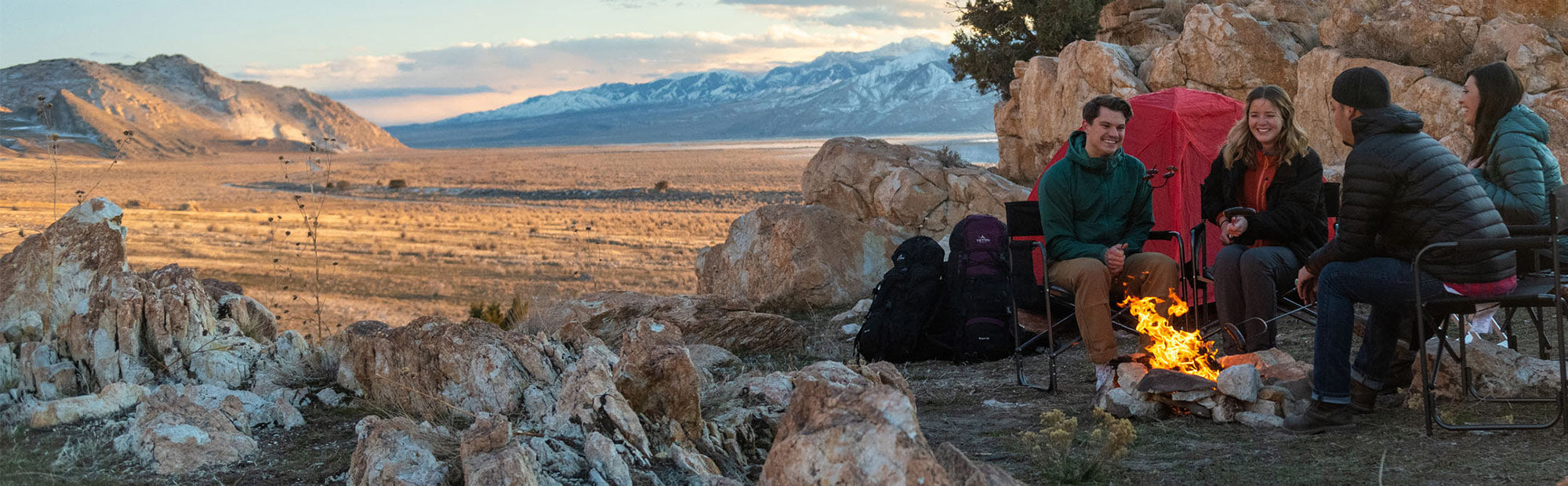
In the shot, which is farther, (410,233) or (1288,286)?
(410,233)

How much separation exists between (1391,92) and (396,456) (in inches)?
347

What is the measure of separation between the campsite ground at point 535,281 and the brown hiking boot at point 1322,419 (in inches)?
1.7

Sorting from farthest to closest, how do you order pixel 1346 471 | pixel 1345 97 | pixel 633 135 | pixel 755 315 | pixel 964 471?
pixel 633 135
pixel 755 315
pixel 1345 97
pixel 1346 471
pixel 964 471

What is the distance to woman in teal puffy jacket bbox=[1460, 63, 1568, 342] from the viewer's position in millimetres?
4078

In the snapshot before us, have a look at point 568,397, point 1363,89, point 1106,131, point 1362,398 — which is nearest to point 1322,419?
point 1362,398

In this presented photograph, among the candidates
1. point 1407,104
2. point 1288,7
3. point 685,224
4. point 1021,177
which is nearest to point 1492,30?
point 1407,104

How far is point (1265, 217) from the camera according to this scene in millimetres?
4766

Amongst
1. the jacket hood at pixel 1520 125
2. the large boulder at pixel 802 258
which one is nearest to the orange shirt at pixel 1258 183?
the jacket hood at pixel 1520 125

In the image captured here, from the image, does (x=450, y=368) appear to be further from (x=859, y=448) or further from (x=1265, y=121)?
(x=1265, y=121)

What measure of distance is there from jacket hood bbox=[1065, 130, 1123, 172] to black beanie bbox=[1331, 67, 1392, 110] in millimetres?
1301

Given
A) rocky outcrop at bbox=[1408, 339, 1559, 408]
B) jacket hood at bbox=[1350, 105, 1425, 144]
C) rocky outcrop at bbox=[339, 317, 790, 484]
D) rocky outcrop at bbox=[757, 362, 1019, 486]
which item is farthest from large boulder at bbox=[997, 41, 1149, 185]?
rocky outcrop at bbox=[757, 362, 1019, 486]

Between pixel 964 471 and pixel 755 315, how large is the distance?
185 inches

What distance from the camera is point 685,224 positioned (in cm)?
2986

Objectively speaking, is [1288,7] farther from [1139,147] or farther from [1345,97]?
[1345,97]
